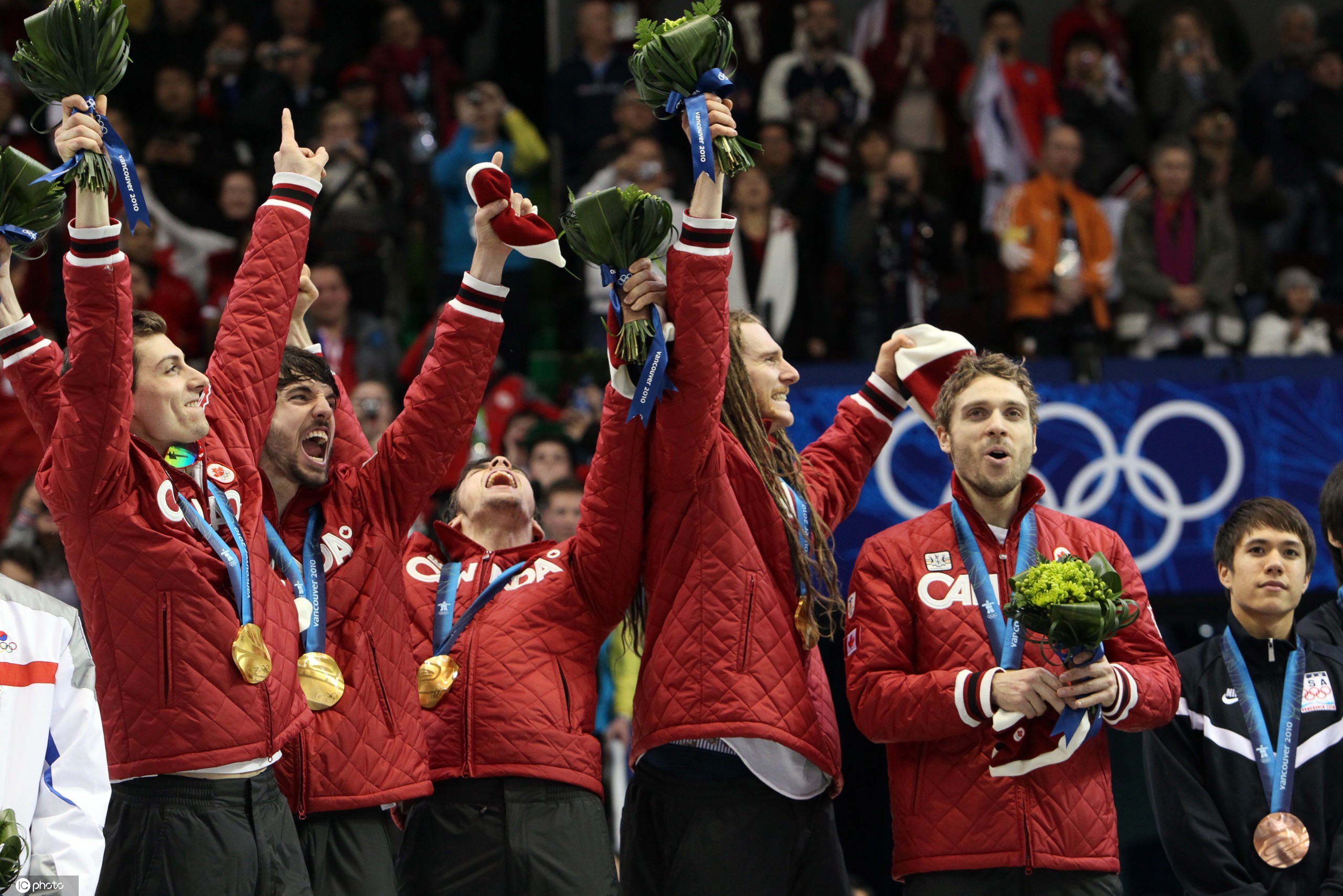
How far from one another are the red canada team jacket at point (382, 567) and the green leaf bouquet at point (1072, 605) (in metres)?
1.53

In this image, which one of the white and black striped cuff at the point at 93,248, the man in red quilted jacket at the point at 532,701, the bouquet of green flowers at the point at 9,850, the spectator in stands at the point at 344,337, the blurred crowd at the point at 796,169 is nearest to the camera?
the bouquet of green flowers at the point at 9,850

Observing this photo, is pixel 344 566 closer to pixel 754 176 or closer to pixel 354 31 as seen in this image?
pixel 754 176

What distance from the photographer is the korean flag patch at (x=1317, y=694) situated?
4.50m

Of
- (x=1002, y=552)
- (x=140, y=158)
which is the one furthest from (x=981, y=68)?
(x=1002, y=552)

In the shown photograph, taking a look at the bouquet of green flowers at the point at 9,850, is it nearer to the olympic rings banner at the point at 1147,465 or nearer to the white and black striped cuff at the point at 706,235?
the white and black striped cuff at the point at 706,235

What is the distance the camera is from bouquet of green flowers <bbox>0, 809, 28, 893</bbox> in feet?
10.2

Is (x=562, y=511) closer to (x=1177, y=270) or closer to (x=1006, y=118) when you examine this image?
(x=1177, y=270)

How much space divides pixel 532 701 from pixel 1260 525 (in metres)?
2.07

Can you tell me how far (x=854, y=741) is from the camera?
29.1 ft

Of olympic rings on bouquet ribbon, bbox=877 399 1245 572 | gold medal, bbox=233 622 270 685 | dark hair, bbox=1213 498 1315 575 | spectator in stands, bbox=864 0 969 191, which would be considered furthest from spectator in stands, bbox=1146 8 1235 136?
gold medal, bbox=233 622 270 685

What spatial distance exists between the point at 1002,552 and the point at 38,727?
236 cm

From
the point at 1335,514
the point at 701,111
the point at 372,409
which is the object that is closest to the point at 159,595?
the point at 701,111

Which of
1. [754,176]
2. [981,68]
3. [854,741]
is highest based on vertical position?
[981,68]

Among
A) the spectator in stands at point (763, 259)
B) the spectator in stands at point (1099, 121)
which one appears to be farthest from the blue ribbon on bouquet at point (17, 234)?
the spectator in stands at point (1099, 121)
